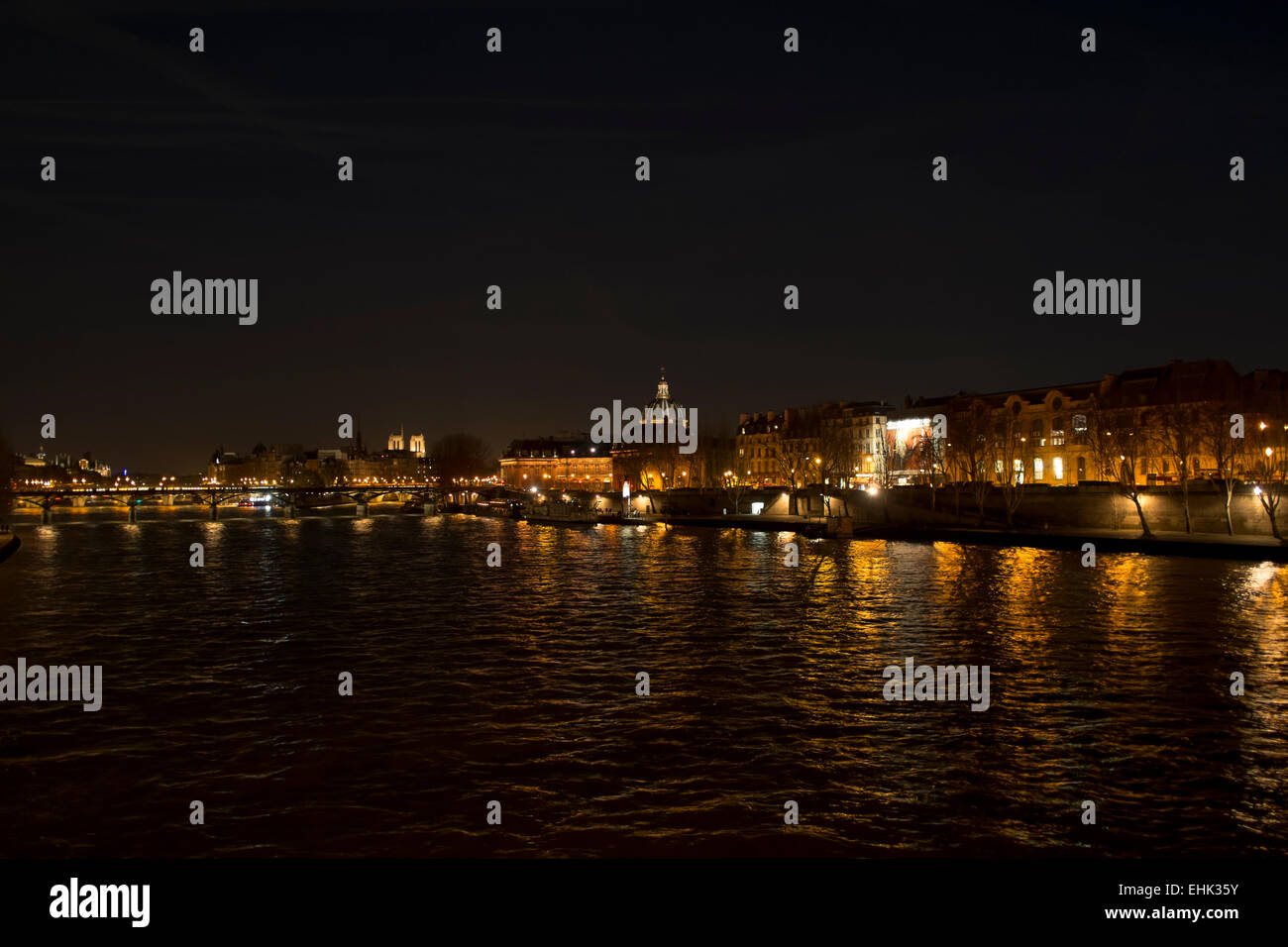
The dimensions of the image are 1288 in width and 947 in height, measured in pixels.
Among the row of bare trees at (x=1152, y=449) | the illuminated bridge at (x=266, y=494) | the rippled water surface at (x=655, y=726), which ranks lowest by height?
the rippled water surface at (x=655, y=726)

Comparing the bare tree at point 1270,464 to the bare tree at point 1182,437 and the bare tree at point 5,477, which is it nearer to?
the bare tree at point 1182,437

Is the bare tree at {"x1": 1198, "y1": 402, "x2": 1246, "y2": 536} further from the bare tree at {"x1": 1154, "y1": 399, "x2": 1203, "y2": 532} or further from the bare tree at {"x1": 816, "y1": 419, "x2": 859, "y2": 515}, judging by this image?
the bare tree at {"x1": 816, "y1": 419, "x2": 859, "y2": 515}

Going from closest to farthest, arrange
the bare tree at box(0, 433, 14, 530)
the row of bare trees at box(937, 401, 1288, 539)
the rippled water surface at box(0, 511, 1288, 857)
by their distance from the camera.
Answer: the rippled water surface at box(0, 511, 1288, 857) < the row of bare trees at box(937, 401, 1288, 539) < the bare tree at box(0, 433, 14, 530)

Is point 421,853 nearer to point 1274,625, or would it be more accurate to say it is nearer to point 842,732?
point 842,732

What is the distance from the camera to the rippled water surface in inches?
435

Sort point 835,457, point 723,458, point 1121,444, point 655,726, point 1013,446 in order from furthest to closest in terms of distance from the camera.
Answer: point 723,458 < point 835,457 < point 1013,446 < point 1121,444 < point 655,726

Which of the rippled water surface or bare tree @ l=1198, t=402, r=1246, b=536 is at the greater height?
bare tree @ l=1198, t=402, r=1246, b=536

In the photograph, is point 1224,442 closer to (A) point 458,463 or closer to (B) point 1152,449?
(B) point 1152,449

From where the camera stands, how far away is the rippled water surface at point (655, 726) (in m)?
11.0

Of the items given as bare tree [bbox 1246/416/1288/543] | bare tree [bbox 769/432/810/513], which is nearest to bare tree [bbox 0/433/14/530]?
bare tree [bbox 769/432/810/513]

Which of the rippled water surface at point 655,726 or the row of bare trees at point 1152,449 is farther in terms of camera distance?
the row of bare trees at point 1152,449

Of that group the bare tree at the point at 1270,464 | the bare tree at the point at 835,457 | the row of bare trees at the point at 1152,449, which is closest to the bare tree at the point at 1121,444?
the row of bare trees at the point at 1152,449

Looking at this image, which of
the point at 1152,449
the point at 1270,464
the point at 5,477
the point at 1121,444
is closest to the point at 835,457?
the point at 1152,449

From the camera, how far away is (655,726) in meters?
15.7
